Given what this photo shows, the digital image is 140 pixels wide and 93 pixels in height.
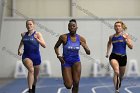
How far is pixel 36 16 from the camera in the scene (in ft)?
69.9

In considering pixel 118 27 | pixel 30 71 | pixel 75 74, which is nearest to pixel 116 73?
pixel 118 27

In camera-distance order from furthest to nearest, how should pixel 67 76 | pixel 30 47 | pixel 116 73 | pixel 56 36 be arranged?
pixel 56 36, pixel 116 73, pixel 30 47, pixel 67 76

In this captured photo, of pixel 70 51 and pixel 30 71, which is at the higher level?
pixel 70 51

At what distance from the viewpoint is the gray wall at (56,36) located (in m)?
20.6

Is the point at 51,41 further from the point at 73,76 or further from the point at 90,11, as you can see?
the point at 73,76

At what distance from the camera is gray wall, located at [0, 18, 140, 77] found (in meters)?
20.6

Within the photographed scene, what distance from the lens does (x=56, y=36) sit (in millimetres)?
20625

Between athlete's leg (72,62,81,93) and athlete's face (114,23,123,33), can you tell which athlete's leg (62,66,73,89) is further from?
athlete's face (114,23,123,33)

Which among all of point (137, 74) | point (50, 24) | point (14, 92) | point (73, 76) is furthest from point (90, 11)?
point (73, 76)

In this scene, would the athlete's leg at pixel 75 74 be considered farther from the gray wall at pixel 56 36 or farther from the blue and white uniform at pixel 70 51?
the gray wall at pixel 56 36

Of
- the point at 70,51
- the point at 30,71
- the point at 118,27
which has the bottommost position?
the point at 30,71

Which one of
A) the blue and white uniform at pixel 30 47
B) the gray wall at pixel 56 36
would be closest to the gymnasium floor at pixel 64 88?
the gray wall at pixel 56 36

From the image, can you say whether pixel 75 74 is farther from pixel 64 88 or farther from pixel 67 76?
pixel 64 88

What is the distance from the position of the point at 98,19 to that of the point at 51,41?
111 inches
